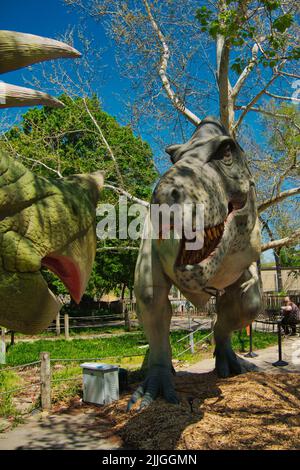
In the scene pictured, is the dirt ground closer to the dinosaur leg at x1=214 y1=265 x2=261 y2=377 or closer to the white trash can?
the white trash can

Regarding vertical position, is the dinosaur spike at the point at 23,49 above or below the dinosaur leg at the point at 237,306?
above

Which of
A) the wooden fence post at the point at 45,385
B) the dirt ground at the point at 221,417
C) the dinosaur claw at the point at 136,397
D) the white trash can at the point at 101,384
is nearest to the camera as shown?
the dirt ground at the point at 221,417

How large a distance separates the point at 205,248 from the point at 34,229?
2122 mm

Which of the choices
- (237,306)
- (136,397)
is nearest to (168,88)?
(237,306)

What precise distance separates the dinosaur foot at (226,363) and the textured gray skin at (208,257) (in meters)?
0.01

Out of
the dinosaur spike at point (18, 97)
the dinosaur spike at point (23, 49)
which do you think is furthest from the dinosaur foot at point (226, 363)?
the dinosaur spike at point (23, 49)

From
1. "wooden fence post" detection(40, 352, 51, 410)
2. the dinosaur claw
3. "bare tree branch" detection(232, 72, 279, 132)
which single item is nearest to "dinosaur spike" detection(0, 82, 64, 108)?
the dinosaur claw

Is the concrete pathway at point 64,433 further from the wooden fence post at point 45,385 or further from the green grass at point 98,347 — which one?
the green grass at point 98,347

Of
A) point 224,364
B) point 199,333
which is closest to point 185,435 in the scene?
point 224,364

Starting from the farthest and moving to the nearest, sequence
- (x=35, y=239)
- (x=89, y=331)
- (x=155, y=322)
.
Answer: (x=89, y=331)
(x=155, y=322)
(x=35, y=239)

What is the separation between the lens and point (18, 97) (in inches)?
65.4

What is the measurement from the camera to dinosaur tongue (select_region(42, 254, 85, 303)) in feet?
5.41

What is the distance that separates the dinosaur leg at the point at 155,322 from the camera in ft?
17.2

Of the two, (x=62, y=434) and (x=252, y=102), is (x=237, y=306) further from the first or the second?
(x=252, y=102)
